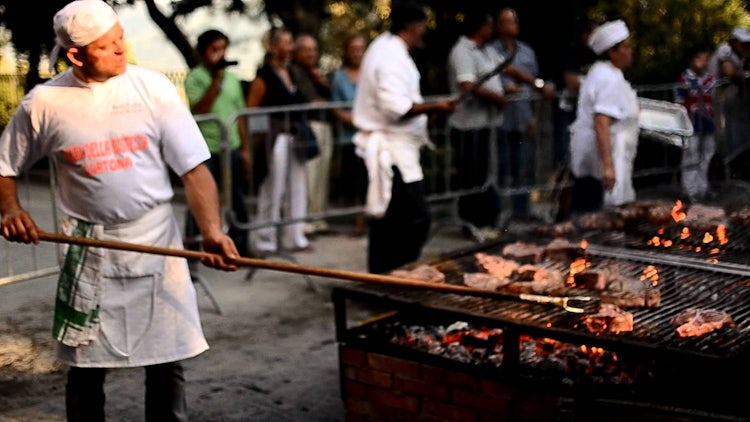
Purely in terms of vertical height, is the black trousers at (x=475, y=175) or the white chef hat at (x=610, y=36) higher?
the white chef hat at (x=610, y=36)

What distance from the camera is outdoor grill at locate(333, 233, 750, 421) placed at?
164 inches

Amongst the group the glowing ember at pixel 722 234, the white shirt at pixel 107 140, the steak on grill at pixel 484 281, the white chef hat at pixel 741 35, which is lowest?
the glowing ember at pixel 722 234

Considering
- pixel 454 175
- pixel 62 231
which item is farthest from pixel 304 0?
pixel 62 231

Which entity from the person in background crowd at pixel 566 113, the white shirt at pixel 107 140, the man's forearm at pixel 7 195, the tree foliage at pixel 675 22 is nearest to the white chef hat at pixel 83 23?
the white shirt at pixel 107 140

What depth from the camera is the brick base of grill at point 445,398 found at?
4223 mm

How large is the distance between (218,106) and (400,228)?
201cm

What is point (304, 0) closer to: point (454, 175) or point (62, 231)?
point (454, 175)

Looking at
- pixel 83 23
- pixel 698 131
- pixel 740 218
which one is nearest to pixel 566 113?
pixel 698 131

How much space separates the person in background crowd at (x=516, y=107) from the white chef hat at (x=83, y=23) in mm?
6629

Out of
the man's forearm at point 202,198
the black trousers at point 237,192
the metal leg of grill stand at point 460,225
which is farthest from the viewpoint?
the metal leg of grill stand at point 460,225

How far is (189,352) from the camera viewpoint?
182 inches

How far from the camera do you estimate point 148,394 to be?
4.73 meters

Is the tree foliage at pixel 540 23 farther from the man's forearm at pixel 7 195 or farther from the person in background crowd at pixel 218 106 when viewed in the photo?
the man's forearm at pixel 7 195

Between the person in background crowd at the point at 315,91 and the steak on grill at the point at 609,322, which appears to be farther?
the person in background crowd at the point at 315,91
